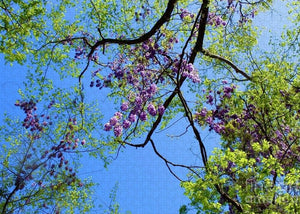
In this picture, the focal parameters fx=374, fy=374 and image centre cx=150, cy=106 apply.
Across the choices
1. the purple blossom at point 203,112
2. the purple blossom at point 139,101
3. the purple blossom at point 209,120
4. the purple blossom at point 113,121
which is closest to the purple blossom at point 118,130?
the purple blossom at point 113,121

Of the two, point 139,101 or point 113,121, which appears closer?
point 113,121

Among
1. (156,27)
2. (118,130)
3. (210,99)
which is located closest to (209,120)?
(210,99)

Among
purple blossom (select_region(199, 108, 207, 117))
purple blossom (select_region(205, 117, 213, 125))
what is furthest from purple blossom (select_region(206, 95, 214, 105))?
purple blossom (select_region(205, 117, 213, 125))

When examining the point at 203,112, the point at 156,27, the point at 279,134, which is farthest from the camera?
the point at 203,112

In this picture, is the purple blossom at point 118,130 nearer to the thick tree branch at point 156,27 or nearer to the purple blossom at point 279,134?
the thick tree branch at point 156,27

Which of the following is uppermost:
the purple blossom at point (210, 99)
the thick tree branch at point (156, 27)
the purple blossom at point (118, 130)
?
the purple blossom at point (210, 99)

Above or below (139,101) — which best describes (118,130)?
below

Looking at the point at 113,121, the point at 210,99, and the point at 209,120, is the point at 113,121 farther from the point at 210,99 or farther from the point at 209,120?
the point at 210,99

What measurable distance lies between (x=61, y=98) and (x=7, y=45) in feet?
6.16

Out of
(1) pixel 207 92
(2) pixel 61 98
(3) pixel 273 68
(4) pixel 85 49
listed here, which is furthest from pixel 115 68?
(3) pixel 273 68

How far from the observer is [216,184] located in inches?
205

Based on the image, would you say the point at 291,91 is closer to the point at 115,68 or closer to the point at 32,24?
the point at 115,68

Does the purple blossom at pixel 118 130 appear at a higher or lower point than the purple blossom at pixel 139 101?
lower

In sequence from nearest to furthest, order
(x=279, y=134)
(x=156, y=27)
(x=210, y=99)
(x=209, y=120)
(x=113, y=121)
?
(x=113, y=121)
(x=156, y=27)
(x=279, y=134)
(x=209, y=120)
(x=210, y=99)
